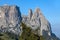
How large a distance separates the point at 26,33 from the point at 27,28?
0.97m

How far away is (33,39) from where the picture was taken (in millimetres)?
39406

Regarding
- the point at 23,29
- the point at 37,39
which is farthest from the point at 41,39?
the point at 23,29

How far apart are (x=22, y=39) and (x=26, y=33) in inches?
47.6

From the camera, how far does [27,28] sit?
133 ft

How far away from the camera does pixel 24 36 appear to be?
130 ft

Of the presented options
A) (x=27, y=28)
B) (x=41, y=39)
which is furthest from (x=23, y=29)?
(x=41, y=39)

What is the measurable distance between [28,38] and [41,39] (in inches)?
78.1

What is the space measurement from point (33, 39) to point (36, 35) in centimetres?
87

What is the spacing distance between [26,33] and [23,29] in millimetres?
1114

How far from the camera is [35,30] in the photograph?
40.5 metres

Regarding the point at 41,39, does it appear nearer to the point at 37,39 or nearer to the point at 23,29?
the point at 37,39

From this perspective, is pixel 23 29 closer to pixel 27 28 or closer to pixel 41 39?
pixel 27 28

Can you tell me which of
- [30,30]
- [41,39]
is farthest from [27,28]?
[41,39]

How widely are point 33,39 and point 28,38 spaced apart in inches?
34.6
